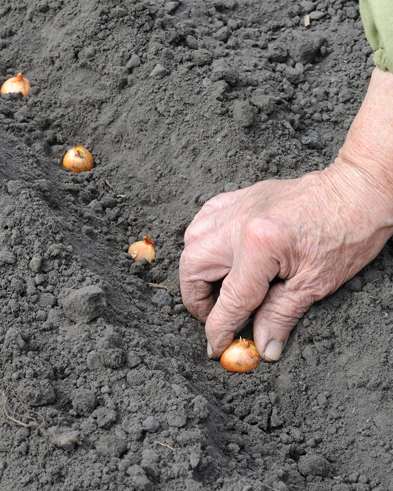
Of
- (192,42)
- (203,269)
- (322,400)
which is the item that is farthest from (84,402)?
(192,42)

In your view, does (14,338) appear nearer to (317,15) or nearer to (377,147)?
(377,147)

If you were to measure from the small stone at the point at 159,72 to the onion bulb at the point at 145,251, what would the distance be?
1.23 meters

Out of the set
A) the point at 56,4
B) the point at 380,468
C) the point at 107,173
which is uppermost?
the point at 56,4

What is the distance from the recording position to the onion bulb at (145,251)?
3.41 m

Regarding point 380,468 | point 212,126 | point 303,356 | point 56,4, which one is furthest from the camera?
point 56,4

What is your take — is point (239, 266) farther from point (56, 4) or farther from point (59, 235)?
point (56, 4)

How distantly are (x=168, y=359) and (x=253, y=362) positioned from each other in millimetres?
422

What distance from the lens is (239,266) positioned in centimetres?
263

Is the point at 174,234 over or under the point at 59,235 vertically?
under

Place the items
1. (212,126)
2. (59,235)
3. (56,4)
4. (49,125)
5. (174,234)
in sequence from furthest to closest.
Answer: (56,4)
(49,125)
(212,126)
(174,234)
(59,235)

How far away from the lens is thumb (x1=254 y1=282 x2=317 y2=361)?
268 centimetres

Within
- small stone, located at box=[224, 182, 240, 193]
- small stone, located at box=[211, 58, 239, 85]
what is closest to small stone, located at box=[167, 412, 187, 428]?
small stone, located at box=[224, 182, 240, 193]

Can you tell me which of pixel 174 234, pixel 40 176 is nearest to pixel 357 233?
pixel 174 234

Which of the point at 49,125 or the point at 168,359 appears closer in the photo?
the point at 168,359
